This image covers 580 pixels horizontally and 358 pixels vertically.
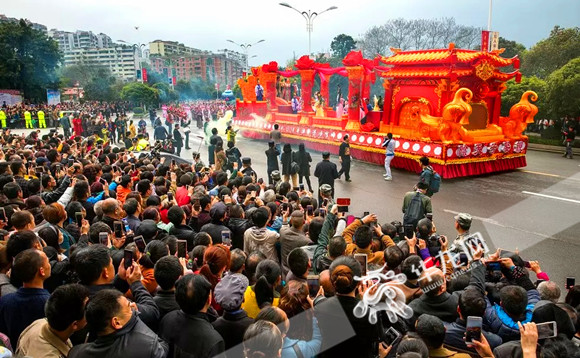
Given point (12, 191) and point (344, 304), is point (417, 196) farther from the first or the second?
point (12, 191)

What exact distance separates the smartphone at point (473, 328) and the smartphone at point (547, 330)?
12.8 inches

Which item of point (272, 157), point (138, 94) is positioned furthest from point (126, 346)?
point (138, 94)

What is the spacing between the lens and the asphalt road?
25.1ft

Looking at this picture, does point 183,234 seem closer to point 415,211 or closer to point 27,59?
point 415,211

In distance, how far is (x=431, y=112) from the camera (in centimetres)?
1413

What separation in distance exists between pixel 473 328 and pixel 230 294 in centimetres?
151

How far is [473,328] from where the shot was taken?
236 cm

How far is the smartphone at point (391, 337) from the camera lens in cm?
276

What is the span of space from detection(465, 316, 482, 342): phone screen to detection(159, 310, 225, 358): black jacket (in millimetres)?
1428

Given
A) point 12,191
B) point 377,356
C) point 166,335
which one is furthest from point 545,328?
point 12,191

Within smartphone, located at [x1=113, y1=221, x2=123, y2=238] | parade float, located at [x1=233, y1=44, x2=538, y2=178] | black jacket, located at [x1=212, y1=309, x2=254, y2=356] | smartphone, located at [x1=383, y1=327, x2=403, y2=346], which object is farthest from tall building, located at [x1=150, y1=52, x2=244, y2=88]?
smartphone, located at [x1=383, y1=327, x2=403, y2=346]

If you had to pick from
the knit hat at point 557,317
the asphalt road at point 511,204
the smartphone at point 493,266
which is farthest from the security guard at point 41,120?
the knit hat at point 557,317

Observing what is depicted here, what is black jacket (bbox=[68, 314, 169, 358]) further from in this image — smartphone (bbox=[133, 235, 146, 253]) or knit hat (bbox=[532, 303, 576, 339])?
knit hat (bbox=[532, 303, 576, 339])

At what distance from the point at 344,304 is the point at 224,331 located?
2.66 feet
